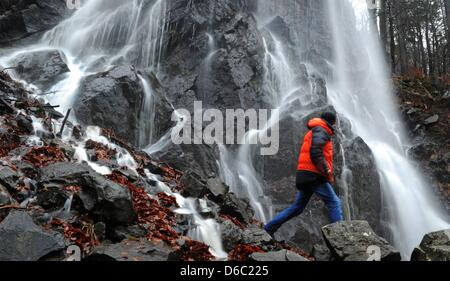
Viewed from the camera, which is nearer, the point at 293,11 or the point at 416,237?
the point at 416,237

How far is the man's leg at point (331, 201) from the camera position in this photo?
5750 mm

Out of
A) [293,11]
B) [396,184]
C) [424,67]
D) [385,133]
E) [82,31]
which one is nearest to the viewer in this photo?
[396,184]

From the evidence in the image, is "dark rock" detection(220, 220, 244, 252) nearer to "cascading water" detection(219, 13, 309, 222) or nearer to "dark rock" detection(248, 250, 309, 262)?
"dark rock" detection(248, 250, 309, 262)

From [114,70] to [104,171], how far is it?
4.85 meters

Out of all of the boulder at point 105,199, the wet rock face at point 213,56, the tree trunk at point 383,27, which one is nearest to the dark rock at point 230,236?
the boulder at point 105,199

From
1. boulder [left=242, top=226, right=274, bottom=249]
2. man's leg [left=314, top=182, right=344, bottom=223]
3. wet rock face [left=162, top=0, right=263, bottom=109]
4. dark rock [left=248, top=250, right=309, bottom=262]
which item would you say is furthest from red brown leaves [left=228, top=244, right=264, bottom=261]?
wet rock face [left=162, top=0, right=263, bottom=109]

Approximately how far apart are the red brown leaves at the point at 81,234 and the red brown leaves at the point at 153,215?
0.66 meters

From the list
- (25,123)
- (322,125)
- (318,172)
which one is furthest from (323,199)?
(25,123)

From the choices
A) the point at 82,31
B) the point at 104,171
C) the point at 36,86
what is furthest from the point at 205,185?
the point at 82,31

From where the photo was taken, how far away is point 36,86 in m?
10.4

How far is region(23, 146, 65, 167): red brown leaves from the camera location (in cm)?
584

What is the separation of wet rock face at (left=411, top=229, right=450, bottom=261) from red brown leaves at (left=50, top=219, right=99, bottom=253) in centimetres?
368

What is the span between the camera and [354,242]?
468 cm
